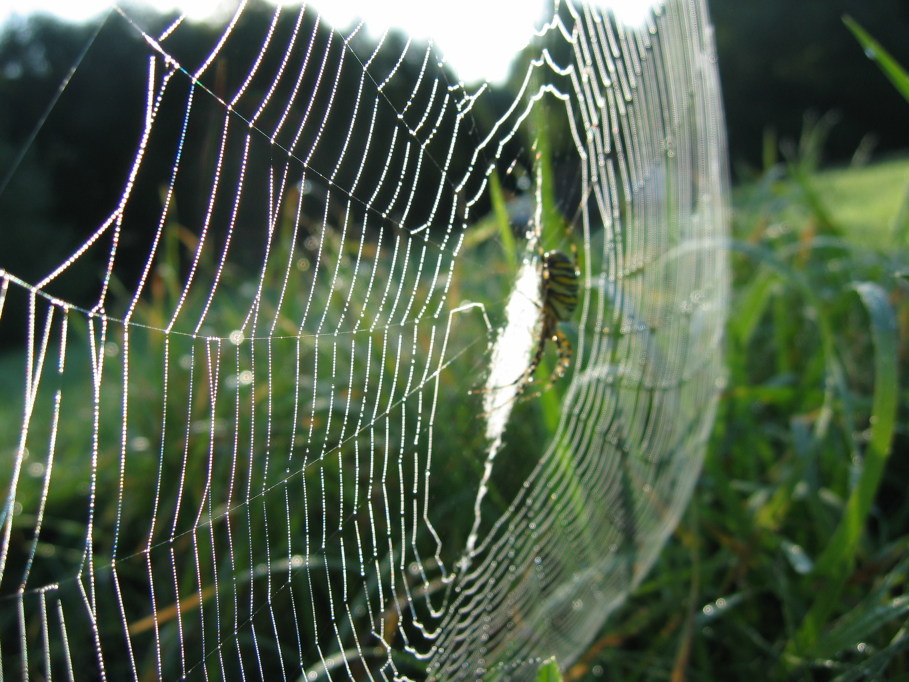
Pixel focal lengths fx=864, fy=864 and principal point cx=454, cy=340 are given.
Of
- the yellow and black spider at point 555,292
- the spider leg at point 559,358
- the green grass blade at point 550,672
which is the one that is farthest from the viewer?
the spider leg at point 559,358

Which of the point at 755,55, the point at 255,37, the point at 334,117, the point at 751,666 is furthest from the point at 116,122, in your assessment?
the point at 751,666

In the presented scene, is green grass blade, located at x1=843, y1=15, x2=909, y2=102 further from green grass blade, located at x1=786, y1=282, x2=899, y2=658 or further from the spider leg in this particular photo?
the spider leg

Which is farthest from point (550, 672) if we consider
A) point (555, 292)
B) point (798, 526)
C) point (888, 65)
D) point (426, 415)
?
point (888, 65)

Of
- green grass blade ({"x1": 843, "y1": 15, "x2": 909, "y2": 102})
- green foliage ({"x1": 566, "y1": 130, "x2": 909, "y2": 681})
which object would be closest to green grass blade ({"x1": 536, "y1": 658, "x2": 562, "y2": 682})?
green foliage ({"x1": 566, "y1": 130, "x2": 909, "y2": 681})

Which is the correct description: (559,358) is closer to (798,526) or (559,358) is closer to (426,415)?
(426,415)

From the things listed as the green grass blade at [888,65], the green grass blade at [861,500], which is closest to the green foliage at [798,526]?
the green grass blade at [861,500]

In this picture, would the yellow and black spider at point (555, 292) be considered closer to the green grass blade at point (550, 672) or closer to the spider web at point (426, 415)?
the spider web at point (426, 415)

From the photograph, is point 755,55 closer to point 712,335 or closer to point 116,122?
point 116,122
